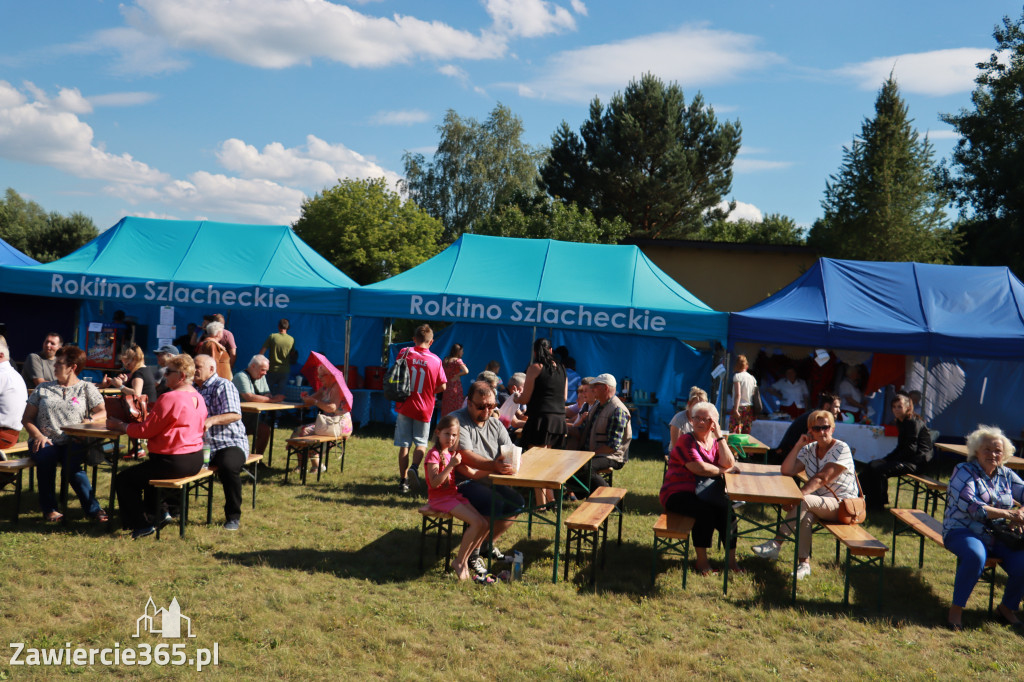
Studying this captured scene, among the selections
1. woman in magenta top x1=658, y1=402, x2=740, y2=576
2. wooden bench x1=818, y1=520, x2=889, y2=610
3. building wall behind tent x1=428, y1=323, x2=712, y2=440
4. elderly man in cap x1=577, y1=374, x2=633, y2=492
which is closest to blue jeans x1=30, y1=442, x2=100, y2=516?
elderly man in cap x1=577, y1=374, x2=633, y2=492

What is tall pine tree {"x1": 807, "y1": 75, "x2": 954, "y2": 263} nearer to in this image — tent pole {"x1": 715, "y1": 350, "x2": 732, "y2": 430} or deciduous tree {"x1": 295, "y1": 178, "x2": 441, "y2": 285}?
tent pole {"x1": 715, "y1": 350, "x2": 732, "y2": 430}

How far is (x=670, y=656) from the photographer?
374 centimetres

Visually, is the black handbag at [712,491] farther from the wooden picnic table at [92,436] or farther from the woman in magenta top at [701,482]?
the wooden picnic table at [92,436]

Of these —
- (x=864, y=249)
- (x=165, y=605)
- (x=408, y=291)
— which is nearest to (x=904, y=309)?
(x=408, y=291)

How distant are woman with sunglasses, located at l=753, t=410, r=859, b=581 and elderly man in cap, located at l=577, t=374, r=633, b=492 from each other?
4.84 ft

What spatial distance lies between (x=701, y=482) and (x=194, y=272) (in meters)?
8.26

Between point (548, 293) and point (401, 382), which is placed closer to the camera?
point (401, 382)

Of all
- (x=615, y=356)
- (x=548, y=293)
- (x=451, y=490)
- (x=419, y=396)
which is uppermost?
(x=548, y=293)

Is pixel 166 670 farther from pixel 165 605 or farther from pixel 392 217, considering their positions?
pixel 392 217

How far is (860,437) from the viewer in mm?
9031

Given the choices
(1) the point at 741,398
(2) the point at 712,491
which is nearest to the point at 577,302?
(1) the point at 741,398

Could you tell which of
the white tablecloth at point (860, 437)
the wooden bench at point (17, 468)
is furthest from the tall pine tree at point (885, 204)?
the wooden bench at point (17, 468)

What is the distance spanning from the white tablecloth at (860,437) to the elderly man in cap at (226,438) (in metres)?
6.15

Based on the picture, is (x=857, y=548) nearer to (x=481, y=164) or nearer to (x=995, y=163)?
(x=995, y=163)
